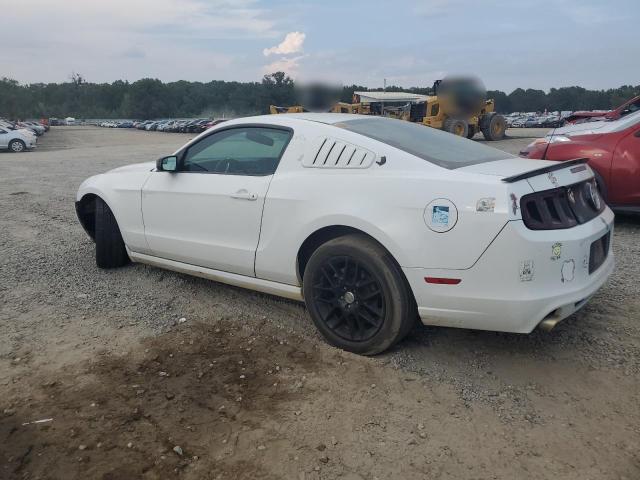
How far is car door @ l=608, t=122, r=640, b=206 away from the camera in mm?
6016

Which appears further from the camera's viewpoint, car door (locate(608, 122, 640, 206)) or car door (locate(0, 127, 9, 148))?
car door (locate(0, 127, 9, 148))

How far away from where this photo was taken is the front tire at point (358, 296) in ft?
10.3

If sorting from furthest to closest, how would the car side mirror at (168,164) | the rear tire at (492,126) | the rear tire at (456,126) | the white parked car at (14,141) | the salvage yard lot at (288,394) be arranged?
the white parked car at (14,141) < the rear tire at (492,126) < the rear tire at (456,126) < the car side mirror at (168,164) < the salvage yard lot at (288,394)

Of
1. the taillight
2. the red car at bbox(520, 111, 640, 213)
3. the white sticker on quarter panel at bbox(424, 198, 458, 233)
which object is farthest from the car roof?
the red car at bbox(520, 111, 640, 213)

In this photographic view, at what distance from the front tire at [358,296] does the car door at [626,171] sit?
13.6 feet

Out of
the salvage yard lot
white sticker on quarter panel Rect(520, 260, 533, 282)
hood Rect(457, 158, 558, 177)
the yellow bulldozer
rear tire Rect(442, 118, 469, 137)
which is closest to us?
the salvage yard lot

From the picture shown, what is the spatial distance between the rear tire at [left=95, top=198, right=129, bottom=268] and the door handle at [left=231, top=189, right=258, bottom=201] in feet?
5.68

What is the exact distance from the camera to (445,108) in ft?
74.4

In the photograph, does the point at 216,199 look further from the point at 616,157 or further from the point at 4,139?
the point at 4,139

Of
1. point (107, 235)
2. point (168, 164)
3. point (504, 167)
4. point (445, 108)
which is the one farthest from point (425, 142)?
point (445, 108)

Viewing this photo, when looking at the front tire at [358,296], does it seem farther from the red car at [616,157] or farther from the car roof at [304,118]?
the red car at [616,157]

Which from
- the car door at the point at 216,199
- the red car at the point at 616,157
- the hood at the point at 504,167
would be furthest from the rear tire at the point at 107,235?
the red car at the point at 616,157

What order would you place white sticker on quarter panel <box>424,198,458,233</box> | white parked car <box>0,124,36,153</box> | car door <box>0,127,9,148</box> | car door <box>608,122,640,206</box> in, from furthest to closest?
white parked car <box>0,124,36,153</box>
car door <box>0,127,9,148</box>
car door <box>608,122,640,206</box>
white sticker on quarter panel <box>424,198,458,233</box>

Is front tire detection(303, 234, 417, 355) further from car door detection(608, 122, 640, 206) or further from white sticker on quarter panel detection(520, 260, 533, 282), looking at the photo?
car door detection(608, 122, 640, 206)
